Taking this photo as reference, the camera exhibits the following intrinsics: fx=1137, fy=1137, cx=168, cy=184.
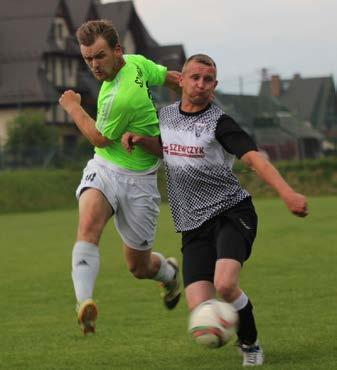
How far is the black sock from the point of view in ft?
24.8

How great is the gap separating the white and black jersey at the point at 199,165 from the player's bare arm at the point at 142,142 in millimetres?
Result: 363

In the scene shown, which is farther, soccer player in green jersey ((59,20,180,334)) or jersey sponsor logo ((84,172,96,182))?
jersey sponsor logo ((84,172,96,182))

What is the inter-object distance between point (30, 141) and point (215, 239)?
147 ft

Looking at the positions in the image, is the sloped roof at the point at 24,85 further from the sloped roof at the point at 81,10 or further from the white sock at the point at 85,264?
the white sock at the point at 85,264

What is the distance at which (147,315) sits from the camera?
10.9m

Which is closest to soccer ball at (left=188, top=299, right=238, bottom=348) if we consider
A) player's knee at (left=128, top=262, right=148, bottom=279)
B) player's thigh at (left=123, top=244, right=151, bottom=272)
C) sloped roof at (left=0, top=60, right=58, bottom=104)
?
player's thigh at (left=123, top=244, right=151, bottom=272)

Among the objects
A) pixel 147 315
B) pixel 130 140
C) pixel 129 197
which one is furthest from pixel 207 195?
pixel 147 315

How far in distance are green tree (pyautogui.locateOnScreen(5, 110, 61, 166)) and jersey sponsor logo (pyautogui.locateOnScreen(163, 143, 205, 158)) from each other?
133 ft

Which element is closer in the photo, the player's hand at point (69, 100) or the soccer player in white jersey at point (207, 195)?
the soccer player in white jersey at point (207, 195)

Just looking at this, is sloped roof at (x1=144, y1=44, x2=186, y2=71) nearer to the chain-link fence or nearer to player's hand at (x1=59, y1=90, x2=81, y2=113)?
the chain-link fence

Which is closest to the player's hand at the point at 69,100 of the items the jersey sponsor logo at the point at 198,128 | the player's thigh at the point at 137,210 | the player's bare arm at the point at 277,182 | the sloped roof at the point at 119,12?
the player's thigh at the point at 137,210

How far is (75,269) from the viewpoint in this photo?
8.04 metres

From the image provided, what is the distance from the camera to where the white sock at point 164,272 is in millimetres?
9594

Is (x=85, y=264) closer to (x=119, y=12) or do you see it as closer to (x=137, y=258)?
(x=137, y=258)
